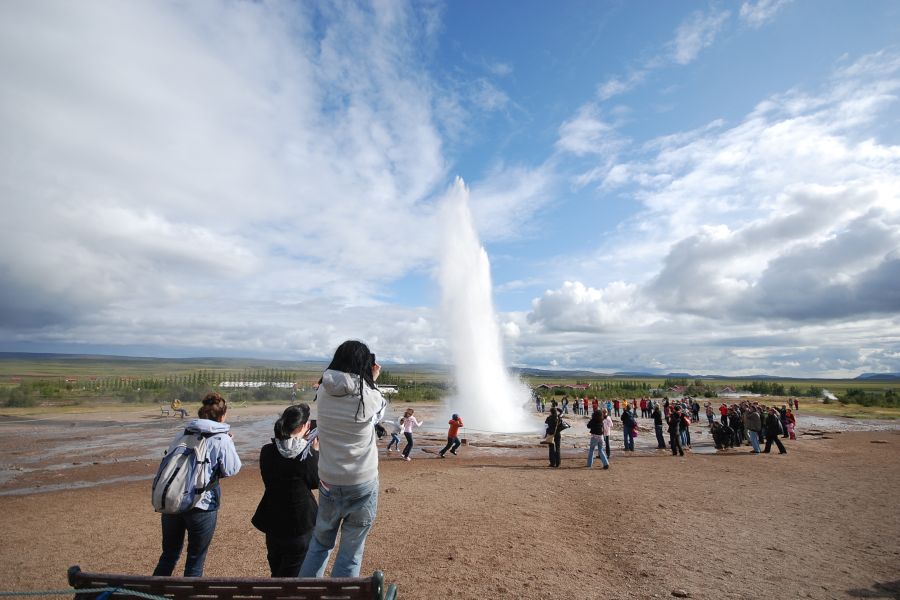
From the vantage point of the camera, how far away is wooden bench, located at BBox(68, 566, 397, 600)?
8.21 ft

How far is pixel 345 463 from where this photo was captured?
337cm

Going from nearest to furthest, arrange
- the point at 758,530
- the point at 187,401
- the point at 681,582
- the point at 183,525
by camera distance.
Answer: the point at 183,525, the point at 681,582, the point at 758,530, the point at 187,401

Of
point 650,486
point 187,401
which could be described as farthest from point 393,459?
point 187,401

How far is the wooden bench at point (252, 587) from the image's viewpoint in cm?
250

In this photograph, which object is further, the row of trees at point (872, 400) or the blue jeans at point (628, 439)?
the row of trees at point (872, 400)

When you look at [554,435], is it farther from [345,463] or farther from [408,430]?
[345,463]

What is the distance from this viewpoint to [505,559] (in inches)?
249

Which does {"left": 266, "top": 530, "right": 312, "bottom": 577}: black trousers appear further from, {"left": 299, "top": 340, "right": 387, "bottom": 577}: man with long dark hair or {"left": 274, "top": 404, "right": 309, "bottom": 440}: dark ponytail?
{"left": 274, "top": 404, "right": 309, "bottom": 440}: dark ponytail

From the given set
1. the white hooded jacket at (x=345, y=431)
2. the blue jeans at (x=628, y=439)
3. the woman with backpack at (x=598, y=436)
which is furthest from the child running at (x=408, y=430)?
the white hooded jacket at (x=345, y=431)

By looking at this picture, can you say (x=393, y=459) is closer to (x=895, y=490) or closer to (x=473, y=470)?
(x=473, y=470)

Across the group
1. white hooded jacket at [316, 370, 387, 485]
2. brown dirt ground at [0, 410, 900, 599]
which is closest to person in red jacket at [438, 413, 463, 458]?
brown dirt ground at [0, 410, 900, 599]

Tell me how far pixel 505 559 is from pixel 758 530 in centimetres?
456

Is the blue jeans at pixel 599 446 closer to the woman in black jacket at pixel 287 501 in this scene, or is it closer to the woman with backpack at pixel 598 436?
the woman with backpack at pixel 598 436

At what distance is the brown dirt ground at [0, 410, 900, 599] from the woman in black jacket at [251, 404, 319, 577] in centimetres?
219
